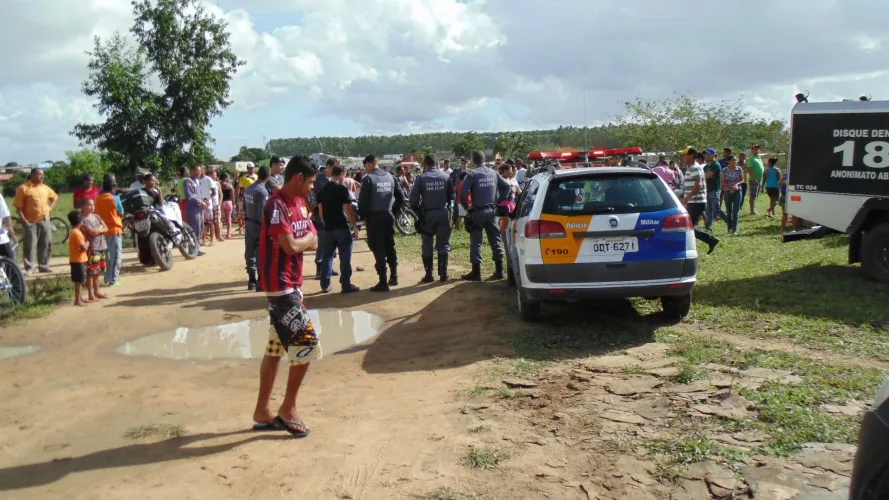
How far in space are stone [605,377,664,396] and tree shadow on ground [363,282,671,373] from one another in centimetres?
86

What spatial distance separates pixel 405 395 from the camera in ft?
19.5

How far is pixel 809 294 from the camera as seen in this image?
8.98 m

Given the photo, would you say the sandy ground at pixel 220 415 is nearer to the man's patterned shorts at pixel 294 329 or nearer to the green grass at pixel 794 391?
the man's patterned shorts at pixel 294 329

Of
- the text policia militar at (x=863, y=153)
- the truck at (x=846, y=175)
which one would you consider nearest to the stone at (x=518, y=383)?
the truck at (x=846, y=175)

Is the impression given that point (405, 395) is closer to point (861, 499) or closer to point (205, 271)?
point (861, 499)

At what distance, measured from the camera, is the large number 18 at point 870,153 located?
9562 mm

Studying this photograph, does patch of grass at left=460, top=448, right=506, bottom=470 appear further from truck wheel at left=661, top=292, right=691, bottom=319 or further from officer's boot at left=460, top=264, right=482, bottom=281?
officer's boot at left=460, top=264, right=482, bottom=281

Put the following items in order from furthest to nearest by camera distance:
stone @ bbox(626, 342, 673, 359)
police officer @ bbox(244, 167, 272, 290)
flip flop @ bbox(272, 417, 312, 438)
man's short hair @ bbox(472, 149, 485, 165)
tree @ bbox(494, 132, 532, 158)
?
tree @ bbox(494, 132, 532, 158), man's short hair @ bbox(472, 149, 485, 165), police officer @ bbox(244, 167, 272, 290), stone @ bbox(626, 342, 673, 359), flip flop @ bbox(272, 417, 312, 438)

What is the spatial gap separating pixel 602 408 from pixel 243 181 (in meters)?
14.7

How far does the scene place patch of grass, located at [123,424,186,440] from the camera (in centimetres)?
522

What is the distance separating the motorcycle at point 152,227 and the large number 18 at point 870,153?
433 inches

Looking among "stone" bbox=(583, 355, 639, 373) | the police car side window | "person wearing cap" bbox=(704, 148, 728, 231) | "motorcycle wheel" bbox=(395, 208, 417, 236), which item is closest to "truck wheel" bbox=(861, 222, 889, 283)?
the police car side window

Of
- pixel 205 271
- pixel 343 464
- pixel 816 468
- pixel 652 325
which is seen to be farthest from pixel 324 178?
pixel 816 468

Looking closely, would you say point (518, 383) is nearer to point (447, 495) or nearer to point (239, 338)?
point (447, 495)
